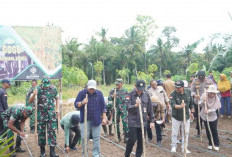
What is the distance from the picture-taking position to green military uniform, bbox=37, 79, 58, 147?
502 cm

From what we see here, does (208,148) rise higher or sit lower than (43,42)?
lower

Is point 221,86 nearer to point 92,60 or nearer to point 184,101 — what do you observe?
point 184,101

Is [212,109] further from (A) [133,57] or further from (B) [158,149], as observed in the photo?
(A) [133,57]

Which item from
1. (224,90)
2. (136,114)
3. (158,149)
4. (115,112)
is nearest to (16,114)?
(136,114)

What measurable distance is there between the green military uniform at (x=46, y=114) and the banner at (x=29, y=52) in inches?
139

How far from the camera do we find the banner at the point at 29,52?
8219mm

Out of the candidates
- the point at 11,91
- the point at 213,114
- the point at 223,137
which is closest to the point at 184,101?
the point at 213,114

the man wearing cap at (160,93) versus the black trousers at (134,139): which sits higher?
the man wearing cap at (160,93)

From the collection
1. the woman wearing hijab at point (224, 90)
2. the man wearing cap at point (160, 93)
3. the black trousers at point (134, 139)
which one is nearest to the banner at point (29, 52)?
the man wearing cap at point (160, 93)

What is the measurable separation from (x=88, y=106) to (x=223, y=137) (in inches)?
169

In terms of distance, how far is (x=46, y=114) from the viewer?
5039mm

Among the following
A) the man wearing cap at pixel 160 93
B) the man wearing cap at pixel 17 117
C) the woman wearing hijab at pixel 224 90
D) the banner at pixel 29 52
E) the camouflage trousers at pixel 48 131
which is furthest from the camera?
the woman wearing hijab at pixel 224 90

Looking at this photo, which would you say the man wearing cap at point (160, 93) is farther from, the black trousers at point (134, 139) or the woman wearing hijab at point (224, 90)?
the woman wearing hijab at point (224, 90)

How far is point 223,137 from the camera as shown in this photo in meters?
6.91
